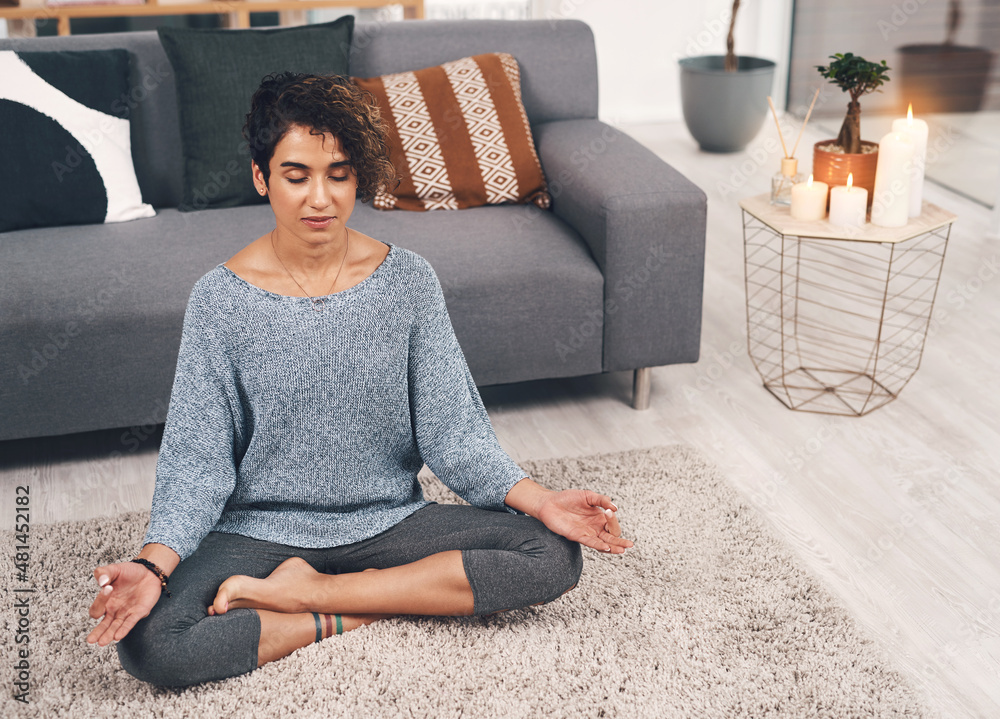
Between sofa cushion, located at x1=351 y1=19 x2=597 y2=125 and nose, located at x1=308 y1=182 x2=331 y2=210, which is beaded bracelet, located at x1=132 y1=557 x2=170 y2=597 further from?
sofa cushion, located at x1=351 y1=19 x2=597 y2=125

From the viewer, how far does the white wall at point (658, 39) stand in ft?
16.3

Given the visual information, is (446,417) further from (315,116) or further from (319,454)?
(315,116)

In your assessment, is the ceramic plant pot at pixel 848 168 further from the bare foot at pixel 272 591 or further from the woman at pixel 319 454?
the bare foot at pixel 272 591

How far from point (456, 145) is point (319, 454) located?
116 centimetres

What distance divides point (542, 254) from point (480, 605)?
3.07ft

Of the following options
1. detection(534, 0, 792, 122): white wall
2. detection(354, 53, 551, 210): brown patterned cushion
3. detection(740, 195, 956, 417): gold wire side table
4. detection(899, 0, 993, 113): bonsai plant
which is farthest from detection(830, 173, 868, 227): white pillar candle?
detection(534, 0, 792, 122): white wall

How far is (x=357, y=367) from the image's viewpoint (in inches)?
58.1

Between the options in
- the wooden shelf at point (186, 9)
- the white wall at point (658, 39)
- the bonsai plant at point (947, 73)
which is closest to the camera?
the bonsai plant at point (947, 73)

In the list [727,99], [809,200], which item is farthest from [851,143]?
[727,99]

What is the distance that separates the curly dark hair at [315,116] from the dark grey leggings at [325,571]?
0.55 meters

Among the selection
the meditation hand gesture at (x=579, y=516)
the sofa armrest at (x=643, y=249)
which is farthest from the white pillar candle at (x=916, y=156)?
the meditation hand gesture at (x=579, y=516)

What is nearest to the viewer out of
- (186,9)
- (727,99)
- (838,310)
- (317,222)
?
(317,222)

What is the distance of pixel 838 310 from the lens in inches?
112

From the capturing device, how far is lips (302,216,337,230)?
54.9 inches
